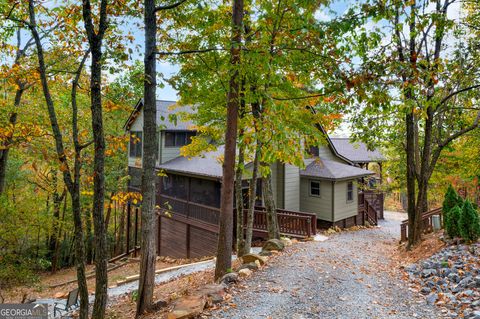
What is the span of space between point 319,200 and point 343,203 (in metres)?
1.33

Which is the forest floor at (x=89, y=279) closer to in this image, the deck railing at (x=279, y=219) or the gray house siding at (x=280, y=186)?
the deck railing at (x=279, y=219)

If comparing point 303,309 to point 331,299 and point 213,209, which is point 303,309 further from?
point 213,209

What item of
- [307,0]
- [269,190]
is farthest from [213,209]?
[307,0]

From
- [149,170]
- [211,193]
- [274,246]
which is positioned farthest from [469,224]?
[211,193]

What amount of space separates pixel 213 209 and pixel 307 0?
9.97 meters

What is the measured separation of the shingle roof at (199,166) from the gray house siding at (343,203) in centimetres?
634

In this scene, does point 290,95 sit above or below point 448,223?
above

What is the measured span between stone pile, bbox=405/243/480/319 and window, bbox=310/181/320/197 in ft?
27.8

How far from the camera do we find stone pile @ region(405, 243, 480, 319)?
5.04 metres

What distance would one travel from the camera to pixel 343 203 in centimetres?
1636

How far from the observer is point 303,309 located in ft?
16.7

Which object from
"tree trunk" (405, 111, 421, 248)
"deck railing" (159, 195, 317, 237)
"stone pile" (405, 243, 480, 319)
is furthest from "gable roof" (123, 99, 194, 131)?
"stone pile" (405, 243, 480, 319)

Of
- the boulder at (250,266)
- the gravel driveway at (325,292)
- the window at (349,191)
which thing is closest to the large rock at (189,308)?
the gravel driveway at (325,292)

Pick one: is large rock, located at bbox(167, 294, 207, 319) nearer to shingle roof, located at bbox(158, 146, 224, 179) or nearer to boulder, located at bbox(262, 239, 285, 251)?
boulder, located at bbox(262, 239, 285, 251)
